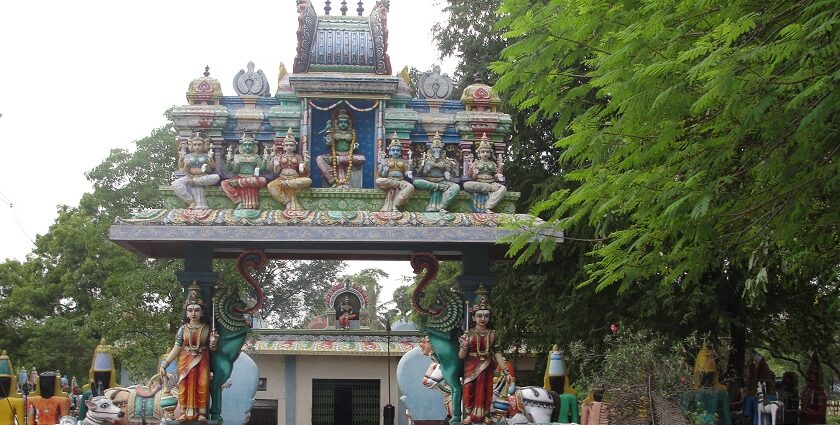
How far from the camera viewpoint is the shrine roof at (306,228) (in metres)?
11.0

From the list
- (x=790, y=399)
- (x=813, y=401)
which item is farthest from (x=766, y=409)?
(x=813, y=401)

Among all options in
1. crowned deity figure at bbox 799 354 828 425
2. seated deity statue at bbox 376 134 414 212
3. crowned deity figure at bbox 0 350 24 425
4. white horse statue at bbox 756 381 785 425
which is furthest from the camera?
crowned deity figure at bbox 799 354 828 425

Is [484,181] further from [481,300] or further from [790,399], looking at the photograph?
[790,399]

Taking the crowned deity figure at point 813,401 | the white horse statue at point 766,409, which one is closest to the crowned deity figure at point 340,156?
the white horse statue at point 766,409

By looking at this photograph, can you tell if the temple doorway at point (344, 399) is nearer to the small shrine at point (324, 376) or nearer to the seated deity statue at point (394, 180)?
the small shrine at point (324, 376)

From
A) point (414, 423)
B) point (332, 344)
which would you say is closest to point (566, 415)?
point (414, 423)

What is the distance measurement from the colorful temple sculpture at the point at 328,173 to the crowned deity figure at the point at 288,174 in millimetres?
15

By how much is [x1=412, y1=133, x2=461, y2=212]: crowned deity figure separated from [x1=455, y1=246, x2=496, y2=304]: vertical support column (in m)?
0.64

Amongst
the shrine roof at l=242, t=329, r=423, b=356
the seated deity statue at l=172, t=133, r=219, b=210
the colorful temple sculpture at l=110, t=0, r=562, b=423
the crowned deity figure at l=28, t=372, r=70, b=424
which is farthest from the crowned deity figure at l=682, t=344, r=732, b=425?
the shrine roof at l=242, t=329, r=423, b=356

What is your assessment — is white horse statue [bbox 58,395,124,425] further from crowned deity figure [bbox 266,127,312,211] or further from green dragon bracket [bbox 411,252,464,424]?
green dragon bracket [bbox 411,252,464,424]

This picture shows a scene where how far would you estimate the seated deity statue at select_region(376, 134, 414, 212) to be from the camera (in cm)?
1145

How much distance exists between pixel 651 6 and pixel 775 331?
42.7ft

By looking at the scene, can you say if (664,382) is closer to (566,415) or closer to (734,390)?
(566,415)

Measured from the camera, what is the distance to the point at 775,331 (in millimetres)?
18672
